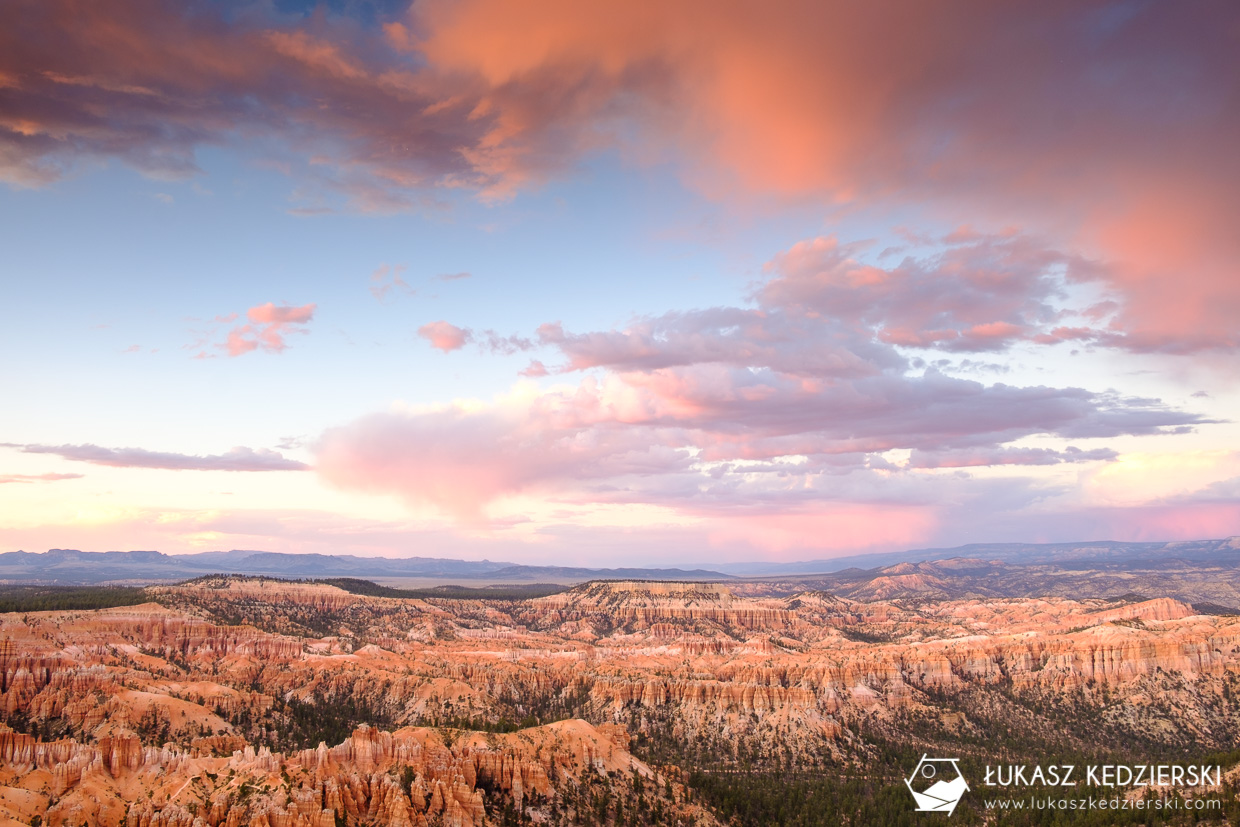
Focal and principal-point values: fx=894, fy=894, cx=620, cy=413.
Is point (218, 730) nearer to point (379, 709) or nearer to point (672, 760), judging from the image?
point (379, 709)

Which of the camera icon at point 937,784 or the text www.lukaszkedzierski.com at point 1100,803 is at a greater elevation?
the text www.lukaszkedzierski.com at point 1100,803

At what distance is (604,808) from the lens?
105375 mm

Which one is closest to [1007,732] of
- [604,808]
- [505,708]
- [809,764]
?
[809,764]

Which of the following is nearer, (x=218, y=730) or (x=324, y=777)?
(x=324, y=777)

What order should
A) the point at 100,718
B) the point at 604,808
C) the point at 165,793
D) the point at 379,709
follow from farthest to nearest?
the point at 379,709, the point at 100,718, the point at 604,808, the point at 165,793

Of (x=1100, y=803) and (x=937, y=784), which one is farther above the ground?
(x=1100, y=803)

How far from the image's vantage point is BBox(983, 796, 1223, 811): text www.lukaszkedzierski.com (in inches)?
4112

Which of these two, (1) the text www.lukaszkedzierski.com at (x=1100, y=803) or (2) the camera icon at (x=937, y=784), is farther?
(2) the camera icon at (x=937, y=784)

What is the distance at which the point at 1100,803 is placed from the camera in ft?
403

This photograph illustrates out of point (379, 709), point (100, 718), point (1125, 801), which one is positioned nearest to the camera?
point (1125, 801)

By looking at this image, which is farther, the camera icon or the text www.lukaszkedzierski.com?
the camera icon

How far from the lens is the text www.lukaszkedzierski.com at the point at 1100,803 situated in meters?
104

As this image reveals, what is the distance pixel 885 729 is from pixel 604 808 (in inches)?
4377

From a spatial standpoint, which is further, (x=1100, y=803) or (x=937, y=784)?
(x=937, y=784)
